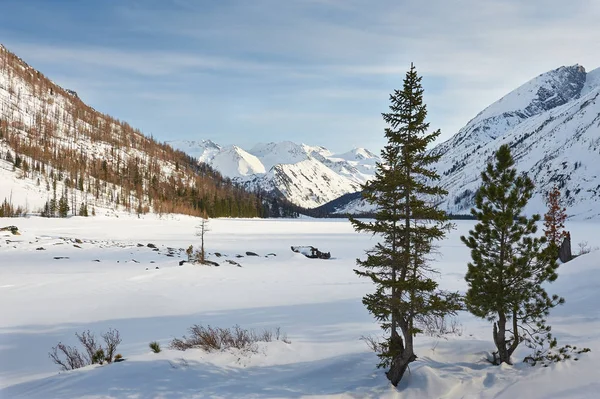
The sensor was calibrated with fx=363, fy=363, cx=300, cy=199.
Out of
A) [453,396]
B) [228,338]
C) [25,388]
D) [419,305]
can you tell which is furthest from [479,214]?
[25,388]

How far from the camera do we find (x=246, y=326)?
16.9 m

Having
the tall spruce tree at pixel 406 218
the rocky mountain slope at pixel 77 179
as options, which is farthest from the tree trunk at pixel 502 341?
the rocky mountain slope at pixel 77 179

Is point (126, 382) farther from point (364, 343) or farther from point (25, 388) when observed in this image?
point (364, 343)

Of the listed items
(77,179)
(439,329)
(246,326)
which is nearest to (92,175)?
(77,179)

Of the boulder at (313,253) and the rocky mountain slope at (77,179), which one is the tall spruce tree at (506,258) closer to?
the boulder at (313,253)

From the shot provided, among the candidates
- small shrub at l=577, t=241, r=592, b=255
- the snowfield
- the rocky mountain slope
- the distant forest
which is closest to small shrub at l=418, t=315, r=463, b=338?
the snowfield

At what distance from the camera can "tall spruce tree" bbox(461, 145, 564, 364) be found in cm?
990

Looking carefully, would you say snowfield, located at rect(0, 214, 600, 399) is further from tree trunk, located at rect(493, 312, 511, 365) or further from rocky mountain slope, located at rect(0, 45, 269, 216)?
rocky mountain slope, located at rect(0, 45, 269, 216)

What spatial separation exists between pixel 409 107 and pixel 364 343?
9.05m

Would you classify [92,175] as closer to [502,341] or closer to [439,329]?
[439,329]

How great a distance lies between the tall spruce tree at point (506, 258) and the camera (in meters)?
9.90

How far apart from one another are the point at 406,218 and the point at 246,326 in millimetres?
10339

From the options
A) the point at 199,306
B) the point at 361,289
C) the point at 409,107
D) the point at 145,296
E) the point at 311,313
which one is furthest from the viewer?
the point at 361,289

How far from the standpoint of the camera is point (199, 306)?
21.2m
